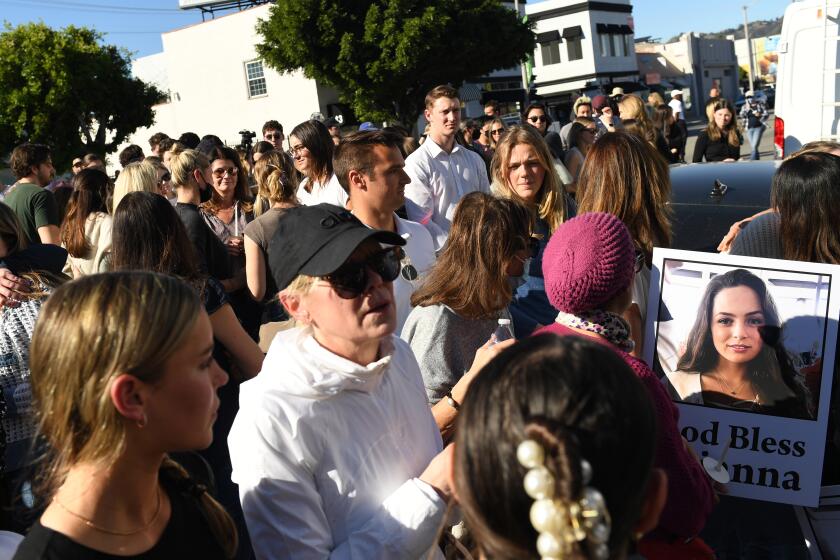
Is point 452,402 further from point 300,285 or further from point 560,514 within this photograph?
point 560,514

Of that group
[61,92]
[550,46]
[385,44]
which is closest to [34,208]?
[385,44]

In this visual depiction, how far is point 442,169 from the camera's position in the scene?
6098 millimetres

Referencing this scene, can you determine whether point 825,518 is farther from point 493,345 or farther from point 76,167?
point 76,167

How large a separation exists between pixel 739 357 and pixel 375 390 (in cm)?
138

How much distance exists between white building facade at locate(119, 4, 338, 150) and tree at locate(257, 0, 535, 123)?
435 cm

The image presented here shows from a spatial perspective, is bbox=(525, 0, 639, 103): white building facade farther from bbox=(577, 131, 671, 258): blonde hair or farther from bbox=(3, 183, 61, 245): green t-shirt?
bbox=(577, 131, 671, 258): blonde hair

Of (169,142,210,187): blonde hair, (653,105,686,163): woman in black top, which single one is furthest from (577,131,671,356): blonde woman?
(653,105,686,163): woman in black top

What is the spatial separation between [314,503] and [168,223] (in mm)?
1933

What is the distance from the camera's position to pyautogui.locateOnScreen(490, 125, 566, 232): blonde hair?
4797 mm

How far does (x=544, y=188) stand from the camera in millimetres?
4910

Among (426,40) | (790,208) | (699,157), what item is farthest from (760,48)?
(790,208)

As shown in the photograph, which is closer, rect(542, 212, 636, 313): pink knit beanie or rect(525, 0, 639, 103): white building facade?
rect(542, 212, 636, 313): pink knit beanie

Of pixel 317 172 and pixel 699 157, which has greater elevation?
pixel 317 172

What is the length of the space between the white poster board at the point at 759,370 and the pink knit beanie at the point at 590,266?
2.21ft
